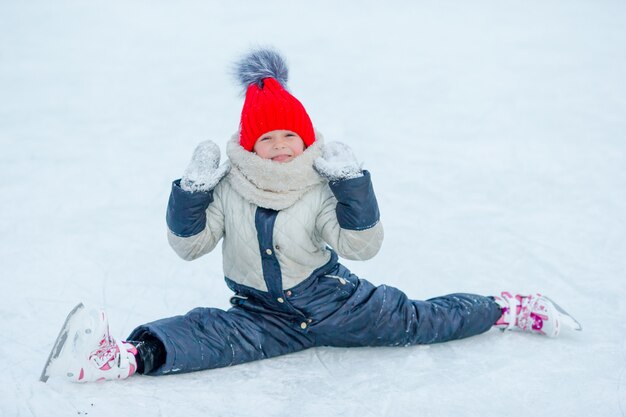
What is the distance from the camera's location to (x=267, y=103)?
239 centimetres

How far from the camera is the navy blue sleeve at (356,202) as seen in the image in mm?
2279

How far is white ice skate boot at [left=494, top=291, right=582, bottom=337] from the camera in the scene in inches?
105

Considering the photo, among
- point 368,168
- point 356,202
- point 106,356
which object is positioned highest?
point 368,168

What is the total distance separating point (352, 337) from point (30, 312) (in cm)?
104

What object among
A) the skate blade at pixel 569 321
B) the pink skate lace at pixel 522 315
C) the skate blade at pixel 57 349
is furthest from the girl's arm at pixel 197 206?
the skate blade at pixel 569 321

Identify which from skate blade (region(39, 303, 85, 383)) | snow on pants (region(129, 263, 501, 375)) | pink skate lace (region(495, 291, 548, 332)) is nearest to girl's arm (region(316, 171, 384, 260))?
snow on pants (region(129, 263, 501, 375))

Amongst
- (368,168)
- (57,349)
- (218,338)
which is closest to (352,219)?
(218,338)

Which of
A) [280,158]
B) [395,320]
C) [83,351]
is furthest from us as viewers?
[395,320]

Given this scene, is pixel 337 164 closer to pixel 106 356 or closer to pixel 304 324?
pixel 304 324

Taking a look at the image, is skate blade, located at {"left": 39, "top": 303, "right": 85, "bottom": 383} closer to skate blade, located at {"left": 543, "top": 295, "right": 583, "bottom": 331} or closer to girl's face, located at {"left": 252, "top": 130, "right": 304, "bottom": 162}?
girl's face, located at {"left": 252, "top": 130, "right": 304, "bottom": 162}

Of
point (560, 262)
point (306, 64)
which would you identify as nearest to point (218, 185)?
point (560, 262)

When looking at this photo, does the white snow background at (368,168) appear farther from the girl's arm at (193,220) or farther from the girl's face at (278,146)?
the girl's arm at (193,220)

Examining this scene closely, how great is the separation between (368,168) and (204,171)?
6.13ft

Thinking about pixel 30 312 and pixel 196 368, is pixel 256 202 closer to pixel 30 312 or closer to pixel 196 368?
pixel 196 368
